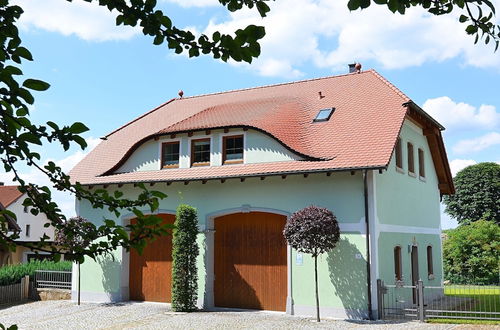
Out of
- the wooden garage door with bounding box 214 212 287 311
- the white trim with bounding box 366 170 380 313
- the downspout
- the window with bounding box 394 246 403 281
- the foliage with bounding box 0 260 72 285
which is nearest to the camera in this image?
the downspout

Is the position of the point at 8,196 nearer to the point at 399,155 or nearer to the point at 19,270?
the point at 19,270

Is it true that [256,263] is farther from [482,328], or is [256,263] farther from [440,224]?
[440,224]

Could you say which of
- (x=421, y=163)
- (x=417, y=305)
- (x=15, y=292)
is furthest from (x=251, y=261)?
(x=15, y=292)

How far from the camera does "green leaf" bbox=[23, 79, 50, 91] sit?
2209 mm

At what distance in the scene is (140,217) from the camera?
109 inches

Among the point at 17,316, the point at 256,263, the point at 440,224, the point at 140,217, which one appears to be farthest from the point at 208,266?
the point at 140,217

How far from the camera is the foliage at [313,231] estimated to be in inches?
546

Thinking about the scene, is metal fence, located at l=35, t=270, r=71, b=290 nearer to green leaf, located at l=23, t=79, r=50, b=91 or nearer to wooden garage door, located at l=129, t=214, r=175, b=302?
wooden garage door, located at l=129, t=214, r=175, b=302

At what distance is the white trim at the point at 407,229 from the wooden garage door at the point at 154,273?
6910 mm

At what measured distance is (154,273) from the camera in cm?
1838

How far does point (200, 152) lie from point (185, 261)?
3.82 m

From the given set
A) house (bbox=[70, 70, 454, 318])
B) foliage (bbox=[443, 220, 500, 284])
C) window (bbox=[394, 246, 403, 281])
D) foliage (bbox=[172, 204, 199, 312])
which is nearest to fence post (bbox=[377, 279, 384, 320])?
house (bbox=[70, 70, 454, 318])

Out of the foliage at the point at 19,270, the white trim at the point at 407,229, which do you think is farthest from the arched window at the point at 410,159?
the foliage at the point at 19,270

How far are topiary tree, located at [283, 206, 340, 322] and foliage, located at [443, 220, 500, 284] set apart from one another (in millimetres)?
18898
